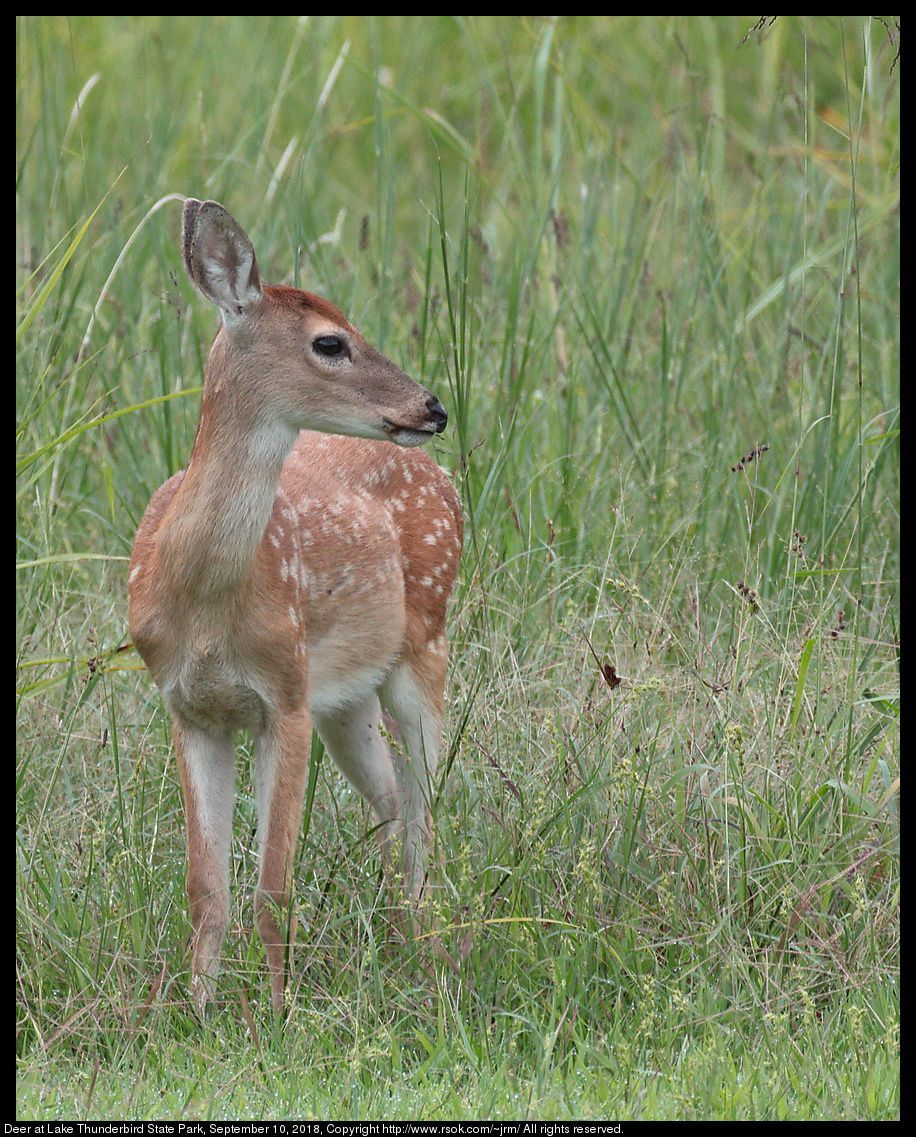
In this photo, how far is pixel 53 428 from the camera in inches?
209

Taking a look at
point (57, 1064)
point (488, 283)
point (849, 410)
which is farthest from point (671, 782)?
point (488, 283)

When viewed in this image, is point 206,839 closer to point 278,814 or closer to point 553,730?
point 278,814

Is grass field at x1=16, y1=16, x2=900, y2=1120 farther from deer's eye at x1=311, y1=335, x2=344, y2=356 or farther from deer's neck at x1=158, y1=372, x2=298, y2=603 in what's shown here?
deer's eye at x1=311, y1=335, x2=344, y2=356

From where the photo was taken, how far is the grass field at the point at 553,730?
3.63 metres

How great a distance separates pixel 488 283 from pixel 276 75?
2.03m

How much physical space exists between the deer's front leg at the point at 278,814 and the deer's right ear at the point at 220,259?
1122 millimetres

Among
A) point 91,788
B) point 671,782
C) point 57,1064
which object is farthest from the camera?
point 91,788

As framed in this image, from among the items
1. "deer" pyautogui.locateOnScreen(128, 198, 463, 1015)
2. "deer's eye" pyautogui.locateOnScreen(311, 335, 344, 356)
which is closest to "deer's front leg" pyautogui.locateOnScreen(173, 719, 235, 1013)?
"deer" pyautogui.locateOnScreen(128, 198, 463, 1015)

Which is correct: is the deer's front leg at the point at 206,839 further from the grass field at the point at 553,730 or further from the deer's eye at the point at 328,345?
the deer's eye at the point at 328,345

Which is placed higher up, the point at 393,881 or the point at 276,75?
the point at 276,75

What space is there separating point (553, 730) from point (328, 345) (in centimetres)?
122

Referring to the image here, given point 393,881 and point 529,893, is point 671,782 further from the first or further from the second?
point 393,881

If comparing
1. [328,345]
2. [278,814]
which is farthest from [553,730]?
[328,345]

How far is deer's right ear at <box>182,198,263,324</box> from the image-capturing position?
13.0 feet
